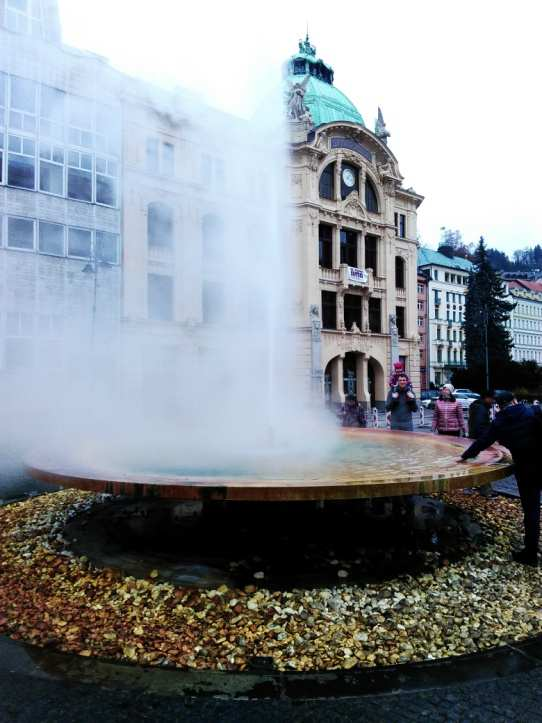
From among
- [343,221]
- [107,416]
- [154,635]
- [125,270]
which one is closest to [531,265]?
[343,221]

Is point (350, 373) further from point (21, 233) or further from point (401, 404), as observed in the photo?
point (401, 404)

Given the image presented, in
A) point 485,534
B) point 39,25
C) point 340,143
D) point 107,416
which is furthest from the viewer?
point 340,143

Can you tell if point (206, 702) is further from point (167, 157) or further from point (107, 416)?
point (167, 157)

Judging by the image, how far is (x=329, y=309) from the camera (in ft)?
112

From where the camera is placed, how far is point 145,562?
4.24 metres

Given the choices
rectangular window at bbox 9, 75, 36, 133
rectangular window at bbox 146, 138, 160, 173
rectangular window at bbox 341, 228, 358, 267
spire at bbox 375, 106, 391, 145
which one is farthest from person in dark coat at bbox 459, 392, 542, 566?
spire at bbox 375, 106, 391, 145

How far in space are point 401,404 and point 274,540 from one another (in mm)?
4885

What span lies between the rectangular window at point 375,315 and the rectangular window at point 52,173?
74.2ft

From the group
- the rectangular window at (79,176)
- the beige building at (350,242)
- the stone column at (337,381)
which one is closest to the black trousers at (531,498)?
the rectangular window at (79,176)

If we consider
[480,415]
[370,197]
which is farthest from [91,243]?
[370,197]

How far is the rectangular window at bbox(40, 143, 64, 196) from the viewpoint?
63.6 ft

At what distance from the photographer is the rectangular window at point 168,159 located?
49.8 ft

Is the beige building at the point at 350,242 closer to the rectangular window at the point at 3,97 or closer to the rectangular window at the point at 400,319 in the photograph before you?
the rectangular window at the point at 400,319

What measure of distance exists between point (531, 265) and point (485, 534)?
399ft
